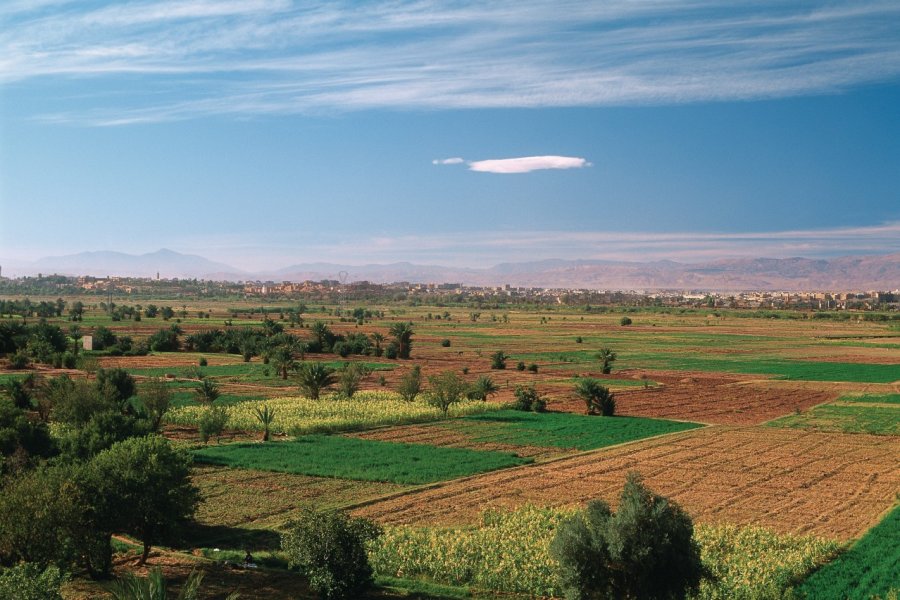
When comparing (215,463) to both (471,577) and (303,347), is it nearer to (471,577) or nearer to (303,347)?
(471,577)

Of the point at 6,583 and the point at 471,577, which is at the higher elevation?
the point at 6,583

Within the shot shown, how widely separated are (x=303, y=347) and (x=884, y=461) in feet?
186

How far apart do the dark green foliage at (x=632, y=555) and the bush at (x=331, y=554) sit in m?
4.14

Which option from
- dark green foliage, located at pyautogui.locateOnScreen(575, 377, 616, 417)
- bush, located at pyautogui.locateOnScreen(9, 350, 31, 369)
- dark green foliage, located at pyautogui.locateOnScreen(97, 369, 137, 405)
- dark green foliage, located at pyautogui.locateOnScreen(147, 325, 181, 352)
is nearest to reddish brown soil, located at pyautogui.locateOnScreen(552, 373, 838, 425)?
dark green foliage, located at pyautogui.locateOnScreen(575, 377, 616, 417)

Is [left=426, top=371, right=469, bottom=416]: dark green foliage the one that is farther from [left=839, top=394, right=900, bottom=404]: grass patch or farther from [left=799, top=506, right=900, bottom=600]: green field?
[left=839, top=394, right=900, bottom=404]: grass patch

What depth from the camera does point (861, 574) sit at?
19.1m

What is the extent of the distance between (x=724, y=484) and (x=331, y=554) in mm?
16169

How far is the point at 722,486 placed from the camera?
2812 centimetres

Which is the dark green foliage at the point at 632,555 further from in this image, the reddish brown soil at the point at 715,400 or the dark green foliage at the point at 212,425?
the reddish brown soil at the point at 715,400

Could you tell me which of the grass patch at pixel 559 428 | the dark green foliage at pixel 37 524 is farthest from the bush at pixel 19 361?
the dark green foliage at pixel 37 524

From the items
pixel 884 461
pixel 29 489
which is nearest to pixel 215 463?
pixel 29 489

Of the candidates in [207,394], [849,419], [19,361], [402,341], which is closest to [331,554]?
[207,394]

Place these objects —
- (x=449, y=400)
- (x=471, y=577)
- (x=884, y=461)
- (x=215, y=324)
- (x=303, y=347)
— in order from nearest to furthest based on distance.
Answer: (x=471, y=577) → (x=884, y=461) → (x=449, y=400) → (x=303, y=347) → (x=215, y=324)

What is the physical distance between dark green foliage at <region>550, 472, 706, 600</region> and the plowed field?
299 inches
